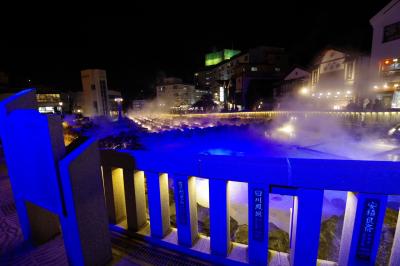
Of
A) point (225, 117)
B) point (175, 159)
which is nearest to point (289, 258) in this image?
point (175, 159)

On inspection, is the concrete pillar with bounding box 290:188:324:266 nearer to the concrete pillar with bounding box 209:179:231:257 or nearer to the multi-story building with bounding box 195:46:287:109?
the concrete pillar with bounding box 209:179:231:257

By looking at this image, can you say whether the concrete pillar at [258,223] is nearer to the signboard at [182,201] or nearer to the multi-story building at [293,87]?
the signboard at [182,201]

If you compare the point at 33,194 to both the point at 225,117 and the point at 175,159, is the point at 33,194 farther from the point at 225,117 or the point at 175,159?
the point at 225,117

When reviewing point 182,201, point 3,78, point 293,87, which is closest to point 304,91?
point 293,87

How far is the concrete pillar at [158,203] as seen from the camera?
264cm

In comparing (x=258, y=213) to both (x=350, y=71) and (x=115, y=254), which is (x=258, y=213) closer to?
(x=115, y=254)

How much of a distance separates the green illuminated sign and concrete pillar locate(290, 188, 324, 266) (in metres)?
66.9

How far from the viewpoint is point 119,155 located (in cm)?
280

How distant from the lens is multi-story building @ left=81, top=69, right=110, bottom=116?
40.0 meters

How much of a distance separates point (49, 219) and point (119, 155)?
161cm

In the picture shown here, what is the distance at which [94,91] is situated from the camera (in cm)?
4056

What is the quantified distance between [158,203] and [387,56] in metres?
25.9

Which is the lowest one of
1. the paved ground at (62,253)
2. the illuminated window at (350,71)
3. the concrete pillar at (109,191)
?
the paved ground at (62,253)

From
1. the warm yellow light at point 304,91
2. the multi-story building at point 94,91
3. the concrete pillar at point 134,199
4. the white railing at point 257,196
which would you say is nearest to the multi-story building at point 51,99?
the multi-story building at point 94,91
